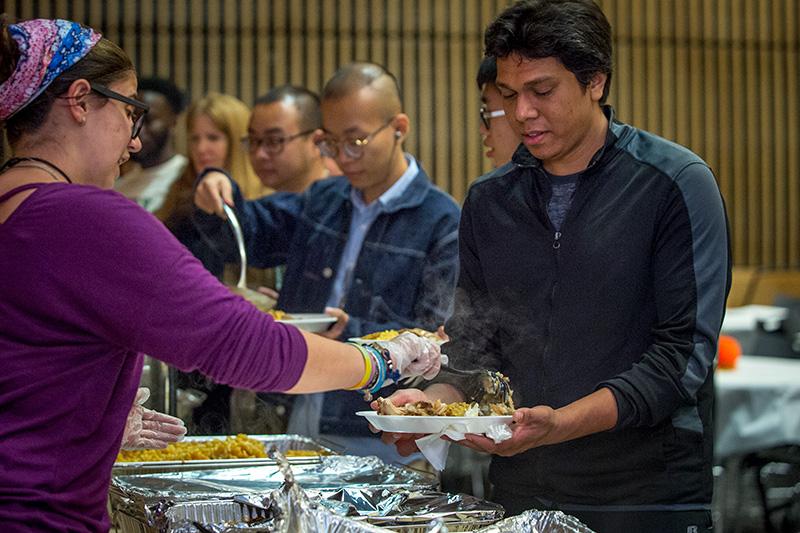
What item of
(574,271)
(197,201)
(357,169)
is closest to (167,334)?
(574,271)

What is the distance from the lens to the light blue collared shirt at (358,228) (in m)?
3.13

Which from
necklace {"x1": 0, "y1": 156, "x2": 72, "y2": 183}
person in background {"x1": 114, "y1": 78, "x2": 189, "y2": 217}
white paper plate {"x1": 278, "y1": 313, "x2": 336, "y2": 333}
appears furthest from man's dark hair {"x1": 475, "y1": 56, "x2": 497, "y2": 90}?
person in background {"x1": 114, "y1": 78, "x2": 189, "y2": 217}

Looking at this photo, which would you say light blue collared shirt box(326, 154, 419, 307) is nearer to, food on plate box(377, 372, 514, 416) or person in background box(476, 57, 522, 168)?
person in background box(476, 57, 522, 168)

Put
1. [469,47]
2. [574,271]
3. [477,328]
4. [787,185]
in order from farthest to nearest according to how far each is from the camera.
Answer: [787,185], [469,47], [477,328], [574,271]

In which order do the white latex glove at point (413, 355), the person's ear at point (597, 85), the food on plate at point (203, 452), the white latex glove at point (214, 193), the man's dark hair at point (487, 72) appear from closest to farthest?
the white latex glove at point (413, 355)
the person's ear at point (597, 85)
the food on plate at point (203, 452)
the man's dark hair at point (487, 72)
the white latex glove at point (214, 193)

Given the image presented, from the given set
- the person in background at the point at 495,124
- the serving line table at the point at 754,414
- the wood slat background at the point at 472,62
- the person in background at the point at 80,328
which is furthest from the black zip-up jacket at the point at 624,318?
the wood slat background at the point at 472,62

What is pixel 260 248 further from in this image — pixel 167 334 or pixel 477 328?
pixel 167 334

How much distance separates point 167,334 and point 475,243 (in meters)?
0.99

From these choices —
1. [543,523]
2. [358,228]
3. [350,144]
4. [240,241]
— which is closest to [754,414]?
[358,228]

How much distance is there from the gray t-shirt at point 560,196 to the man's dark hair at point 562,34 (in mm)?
188

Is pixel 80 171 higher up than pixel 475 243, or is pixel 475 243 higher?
pixel 80 171

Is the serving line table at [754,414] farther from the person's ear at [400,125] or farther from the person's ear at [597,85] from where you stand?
the person's ear at [597,85]

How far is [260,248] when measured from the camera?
141 inches

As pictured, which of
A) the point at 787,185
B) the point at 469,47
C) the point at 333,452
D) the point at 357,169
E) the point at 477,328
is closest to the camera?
the point at 477,328
